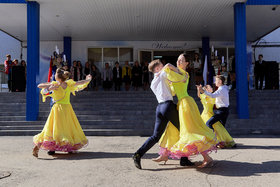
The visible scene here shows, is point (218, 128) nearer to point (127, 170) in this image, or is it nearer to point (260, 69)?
point (127, 170)

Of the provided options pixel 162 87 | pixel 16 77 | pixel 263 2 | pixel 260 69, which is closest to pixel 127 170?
pixel 162 87

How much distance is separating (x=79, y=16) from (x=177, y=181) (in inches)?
407

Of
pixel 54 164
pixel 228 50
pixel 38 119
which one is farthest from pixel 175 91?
pixel 228 50

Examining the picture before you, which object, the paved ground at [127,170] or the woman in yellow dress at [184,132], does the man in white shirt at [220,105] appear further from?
the woman in yellow dress at [184,132]

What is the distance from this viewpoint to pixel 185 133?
157 inches

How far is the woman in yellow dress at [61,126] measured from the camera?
5.05 m

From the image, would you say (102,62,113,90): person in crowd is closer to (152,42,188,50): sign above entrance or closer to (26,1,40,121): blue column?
(152,42,188,50): sign above entrance

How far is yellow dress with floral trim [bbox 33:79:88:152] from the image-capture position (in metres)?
5.05

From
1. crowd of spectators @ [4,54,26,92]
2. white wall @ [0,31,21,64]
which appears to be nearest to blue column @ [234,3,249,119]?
crowd of spectators @ [4,54,26,92]

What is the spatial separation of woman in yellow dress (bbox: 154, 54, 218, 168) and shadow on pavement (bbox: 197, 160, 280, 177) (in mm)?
222

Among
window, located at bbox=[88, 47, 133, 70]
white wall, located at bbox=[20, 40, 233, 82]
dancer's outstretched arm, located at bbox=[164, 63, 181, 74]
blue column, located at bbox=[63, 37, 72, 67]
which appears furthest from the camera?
window, located at bbox=[88, 47, 133, 70]

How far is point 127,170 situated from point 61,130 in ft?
5.68

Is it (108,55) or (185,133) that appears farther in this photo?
(108,55)

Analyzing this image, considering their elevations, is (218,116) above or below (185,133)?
above
